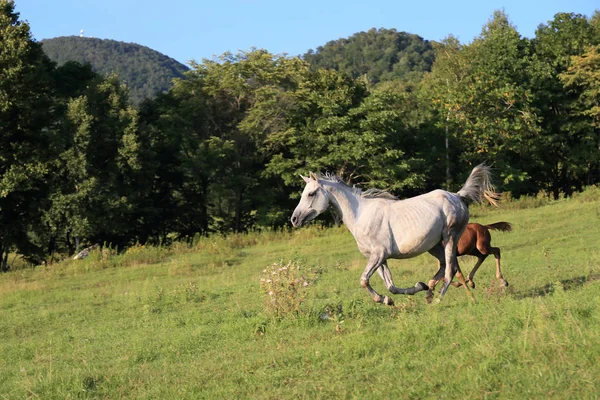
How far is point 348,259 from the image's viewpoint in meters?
20.1

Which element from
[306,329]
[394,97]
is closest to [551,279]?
[306,329]

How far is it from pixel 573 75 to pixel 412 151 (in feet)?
32.1

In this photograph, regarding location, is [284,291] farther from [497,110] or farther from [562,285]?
[497,110]

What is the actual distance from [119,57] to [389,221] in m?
182

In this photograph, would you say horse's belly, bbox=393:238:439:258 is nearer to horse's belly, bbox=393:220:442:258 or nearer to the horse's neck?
horse's belly, bbox=393:220:442:258

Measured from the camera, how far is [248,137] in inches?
1382

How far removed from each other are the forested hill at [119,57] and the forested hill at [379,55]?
41359 millimetres

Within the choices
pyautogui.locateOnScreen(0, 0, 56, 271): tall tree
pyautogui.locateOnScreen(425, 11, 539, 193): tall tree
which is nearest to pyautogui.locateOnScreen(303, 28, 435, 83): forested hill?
pyautogui.locateOnScreen(425, 11, 539, 193): tall tree

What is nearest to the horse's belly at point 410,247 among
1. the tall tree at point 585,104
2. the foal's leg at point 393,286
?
the foal's leg at point 393,286

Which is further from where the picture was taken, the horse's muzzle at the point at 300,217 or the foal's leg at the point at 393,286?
the horse's muzzle at the point at 300,217

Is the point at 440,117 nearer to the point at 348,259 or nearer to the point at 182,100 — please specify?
the point at 182,100

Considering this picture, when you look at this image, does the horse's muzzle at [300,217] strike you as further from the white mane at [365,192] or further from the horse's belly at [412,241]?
the horse's belly at [412,241]

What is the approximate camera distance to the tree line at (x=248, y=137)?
89.5ft

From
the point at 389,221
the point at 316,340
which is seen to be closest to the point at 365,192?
the point at 389,221
